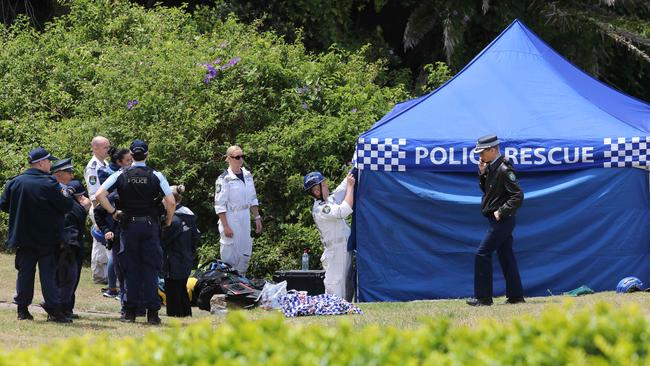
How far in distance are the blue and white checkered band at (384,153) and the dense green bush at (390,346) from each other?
7499 mm

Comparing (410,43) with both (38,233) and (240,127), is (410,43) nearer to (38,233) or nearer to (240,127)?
(240,127)

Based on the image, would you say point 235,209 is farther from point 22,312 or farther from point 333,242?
point 22,312

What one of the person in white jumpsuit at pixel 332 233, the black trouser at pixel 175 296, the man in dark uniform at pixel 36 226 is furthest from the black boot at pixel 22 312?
the person in white jumpsuit at pixel 332 233

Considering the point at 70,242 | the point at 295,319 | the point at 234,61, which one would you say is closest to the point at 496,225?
the point at 295,319

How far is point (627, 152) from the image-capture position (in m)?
12.9

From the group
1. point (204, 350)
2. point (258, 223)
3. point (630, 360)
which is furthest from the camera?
point (258, 223)

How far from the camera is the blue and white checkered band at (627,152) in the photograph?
1290 centimetres

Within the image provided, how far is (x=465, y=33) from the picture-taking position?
22.9 metres

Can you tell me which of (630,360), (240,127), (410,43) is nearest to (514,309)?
(630,360)

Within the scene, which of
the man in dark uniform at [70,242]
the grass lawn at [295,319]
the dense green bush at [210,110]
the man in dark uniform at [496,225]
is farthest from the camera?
the dense green bush at [210,110]

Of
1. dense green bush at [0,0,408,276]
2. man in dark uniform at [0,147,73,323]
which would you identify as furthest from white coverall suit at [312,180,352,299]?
Result: man in dark uniform at [0,147,73,323]

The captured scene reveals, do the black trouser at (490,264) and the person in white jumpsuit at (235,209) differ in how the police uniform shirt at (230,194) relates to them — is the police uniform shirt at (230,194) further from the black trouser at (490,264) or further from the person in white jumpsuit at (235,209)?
the black trouser at (490,264)

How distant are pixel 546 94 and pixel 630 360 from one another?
9243 mm

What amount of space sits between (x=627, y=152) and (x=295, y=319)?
4251 millimetres
